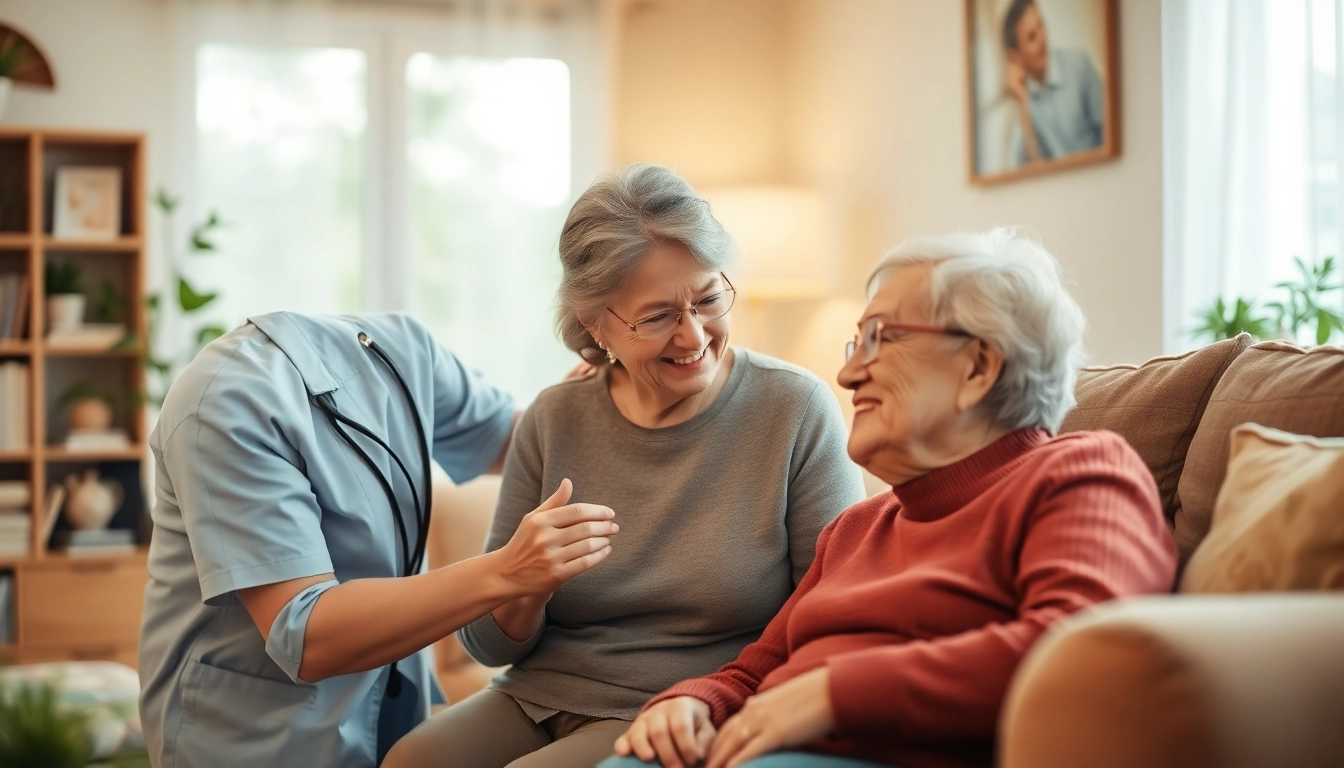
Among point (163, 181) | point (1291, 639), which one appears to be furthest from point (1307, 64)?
Result: point (163, 181)

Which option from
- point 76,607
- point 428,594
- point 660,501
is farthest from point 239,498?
point 76,607

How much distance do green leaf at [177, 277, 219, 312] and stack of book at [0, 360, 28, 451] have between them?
60cm

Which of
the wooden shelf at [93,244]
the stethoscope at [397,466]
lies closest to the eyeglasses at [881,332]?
the stethoscope at [397,466]

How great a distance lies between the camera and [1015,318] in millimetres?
1295

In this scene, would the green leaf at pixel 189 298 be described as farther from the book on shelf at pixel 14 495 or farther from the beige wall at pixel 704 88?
the beige wall at pixel 704 88

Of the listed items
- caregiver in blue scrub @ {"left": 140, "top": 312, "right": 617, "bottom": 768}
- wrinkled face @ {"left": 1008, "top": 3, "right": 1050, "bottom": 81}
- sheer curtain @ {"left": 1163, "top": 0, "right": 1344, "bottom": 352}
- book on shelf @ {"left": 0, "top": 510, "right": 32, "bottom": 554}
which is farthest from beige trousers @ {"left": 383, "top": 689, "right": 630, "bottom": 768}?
book on shelf @ {"left": 0, "top": 510, "right": 32, "bottom": 554}

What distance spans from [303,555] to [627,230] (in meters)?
0.65

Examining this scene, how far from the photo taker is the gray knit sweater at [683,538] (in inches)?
65.4

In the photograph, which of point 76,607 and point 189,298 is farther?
point 189,298

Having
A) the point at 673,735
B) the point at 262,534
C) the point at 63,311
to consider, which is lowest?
the point at 673,735

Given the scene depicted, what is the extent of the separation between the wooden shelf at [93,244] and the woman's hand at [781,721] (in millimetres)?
3620

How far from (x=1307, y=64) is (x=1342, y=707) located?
6.64 ft

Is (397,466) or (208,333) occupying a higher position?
(208,333)

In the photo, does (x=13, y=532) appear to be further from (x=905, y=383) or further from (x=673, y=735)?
→ (x=905, y=383)
